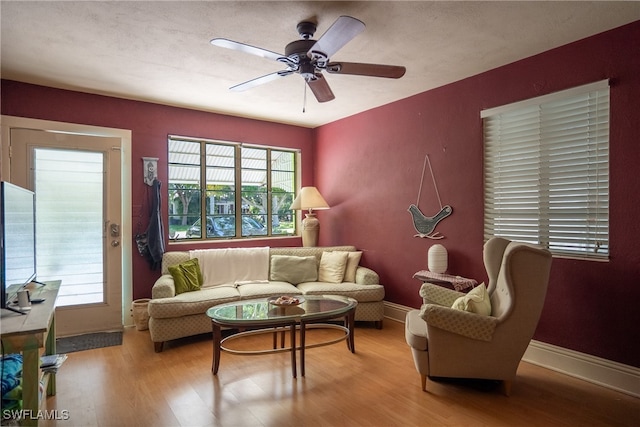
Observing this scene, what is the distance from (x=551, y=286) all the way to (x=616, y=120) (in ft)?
4.30

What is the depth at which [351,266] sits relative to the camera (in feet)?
14.4

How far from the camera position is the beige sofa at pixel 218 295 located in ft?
10.9

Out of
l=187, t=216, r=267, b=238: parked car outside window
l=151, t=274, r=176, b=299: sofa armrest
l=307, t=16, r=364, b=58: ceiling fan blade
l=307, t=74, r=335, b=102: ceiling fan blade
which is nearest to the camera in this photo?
l=307, t=16, r=364, b=58: ceiling fan blade

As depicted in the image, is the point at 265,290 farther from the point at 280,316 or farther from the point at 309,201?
the point at 309,201

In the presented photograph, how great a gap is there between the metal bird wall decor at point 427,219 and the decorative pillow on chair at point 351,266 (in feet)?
2.57

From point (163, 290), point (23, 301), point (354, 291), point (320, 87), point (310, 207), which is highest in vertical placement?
point (320, 87)

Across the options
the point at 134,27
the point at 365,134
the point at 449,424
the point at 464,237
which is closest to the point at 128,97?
the point at 134,27

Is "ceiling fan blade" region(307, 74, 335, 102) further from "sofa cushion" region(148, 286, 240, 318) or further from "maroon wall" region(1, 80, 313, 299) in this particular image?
"maroon wall" region(1, 80, 313, 299)

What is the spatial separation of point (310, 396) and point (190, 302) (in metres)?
1.56

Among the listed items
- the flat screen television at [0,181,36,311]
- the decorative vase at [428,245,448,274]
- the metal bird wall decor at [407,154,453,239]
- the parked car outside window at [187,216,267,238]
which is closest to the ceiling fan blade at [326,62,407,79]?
the metal bird wall decor at [407,154,453,239]

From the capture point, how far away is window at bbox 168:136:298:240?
4559 millimetres

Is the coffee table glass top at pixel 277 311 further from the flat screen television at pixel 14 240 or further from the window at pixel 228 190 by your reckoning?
the window at pixel 228 190

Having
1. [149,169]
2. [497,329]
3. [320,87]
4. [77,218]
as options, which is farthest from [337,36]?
[77,218]

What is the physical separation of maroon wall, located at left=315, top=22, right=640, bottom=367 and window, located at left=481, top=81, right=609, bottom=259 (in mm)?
79
